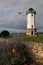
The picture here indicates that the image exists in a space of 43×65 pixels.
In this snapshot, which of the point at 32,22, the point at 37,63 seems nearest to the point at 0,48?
the point at 37,63

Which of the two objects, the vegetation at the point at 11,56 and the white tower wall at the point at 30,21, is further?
the white tower wall at the point at 30,21

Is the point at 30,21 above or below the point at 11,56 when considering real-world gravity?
above

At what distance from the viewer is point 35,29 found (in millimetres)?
40875

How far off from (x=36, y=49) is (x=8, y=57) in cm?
269

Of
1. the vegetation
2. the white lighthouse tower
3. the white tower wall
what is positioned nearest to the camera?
the vegetation

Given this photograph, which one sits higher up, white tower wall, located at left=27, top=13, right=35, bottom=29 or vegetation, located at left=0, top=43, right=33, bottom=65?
white tower wall, located at left=27, top=13, right=35, bottom=29

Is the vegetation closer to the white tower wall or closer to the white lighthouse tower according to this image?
the white lighthouse tower

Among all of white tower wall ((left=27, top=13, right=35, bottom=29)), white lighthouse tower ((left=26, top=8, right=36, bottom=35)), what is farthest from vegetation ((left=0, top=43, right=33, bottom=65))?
white tower wall ((left=27, top=13, right=35, bottom=29))

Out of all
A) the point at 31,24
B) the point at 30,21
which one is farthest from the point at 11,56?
the point at 30,21

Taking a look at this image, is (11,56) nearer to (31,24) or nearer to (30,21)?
(31,24)

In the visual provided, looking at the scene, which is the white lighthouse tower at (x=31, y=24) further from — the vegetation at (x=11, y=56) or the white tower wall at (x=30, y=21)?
the vegetation at (x=11, y=56)

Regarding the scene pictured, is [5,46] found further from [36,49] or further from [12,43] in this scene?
[36,49]

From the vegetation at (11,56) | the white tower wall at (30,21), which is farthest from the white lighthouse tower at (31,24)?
the vegetation at (11,56)

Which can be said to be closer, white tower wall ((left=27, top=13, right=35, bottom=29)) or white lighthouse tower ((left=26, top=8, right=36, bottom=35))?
white lighthouse tower ((left=26, top=8, right=36, bottom=35))
